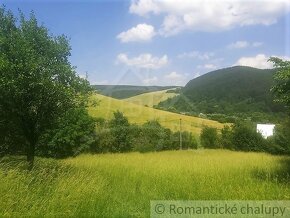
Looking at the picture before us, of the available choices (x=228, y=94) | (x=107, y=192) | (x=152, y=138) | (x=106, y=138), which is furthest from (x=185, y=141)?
(x=228, y=94)

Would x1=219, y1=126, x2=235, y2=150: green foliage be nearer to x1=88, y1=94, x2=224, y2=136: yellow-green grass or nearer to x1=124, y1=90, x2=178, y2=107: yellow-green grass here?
x1=88, y1=94, x2=224, y2=136: yellow-green grass

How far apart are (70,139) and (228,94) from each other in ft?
299

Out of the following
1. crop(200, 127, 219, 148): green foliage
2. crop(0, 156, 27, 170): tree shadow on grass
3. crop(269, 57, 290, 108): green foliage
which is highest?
crop(269, 57, 290, 108): green foliage

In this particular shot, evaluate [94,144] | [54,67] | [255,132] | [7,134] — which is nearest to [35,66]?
[54,67]

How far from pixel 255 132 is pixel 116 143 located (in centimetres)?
1725

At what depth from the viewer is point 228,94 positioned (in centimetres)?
11888

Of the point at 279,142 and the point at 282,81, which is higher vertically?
the point at 282,81

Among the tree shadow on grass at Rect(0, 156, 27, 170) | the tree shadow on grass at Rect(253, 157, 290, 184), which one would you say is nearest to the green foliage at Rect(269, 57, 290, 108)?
the tree shadow on grass at Rect(253, 157, 290, 184)

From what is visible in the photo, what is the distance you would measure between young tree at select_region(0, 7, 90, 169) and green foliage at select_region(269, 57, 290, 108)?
26.4 ft

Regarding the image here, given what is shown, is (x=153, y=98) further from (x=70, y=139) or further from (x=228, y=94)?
(x=228, y=94)

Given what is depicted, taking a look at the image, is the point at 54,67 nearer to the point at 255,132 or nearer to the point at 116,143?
the point at 116,143

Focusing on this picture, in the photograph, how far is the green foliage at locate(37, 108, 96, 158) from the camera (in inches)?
1286

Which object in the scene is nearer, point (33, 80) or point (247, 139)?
point (33, 80)

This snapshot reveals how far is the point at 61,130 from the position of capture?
3316 cm
